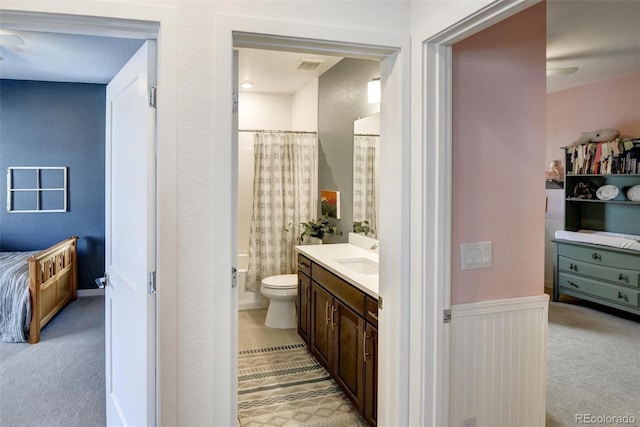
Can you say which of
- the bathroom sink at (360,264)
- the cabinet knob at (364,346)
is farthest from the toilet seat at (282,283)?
the cabinet knob at (364,346)

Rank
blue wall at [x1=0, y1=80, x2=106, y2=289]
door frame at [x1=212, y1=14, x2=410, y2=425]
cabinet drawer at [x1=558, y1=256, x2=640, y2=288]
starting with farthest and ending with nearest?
blue wall at [x1=0, y1=80, x2=106, y2=289] → cabinet drawer at [x1=558, y1=256, x2=640, y2=288] → door frame at [x1=212, y1=14, x2=410, y2=425]

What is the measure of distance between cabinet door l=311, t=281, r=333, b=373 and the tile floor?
0.50 meters

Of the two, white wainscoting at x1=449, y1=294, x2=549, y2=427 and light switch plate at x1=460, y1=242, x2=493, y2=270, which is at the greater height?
light switch plate at x1=460, y1=242, x2=493, y2=270

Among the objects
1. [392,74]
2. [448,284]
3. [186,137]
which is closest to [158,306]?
[186,137]

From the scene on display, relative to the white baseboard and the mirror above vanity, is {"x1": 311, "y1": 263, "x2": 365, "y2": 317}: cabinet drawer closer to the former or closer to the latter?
the mirror above vanity

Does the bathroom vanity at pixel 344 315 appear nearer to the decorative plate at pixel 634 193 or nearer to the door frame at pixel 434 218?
the door frame at pixel 434 218

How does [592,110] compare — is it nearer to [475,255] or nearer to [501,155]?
[501,155]

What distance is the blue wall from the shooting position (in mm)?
5031

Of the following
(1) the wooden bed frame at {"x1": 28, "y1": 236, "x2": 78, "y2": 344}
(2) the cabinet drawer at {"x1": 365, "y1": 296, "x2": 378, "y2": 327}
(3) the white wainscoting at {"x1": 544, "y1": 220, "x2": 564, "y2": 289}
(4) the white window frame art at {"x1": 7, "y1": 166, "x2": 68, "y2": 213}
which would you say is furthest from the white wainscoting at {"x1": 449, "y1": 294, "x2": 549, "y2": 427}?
(4) the white window frame art at {"x1": 7, "y1": 166, "x2": 68, "y2": 213}

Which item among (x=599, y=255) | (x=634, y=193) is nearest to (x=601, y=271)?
(x=599, y=255)

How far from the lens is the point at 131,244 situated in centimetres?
187

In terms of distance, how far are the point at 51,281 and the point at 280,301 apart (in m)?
2.16

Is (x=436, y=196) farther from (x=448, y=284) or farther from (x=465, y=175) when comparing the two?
(x=448, y=284)

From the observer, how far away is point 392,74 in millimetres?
1832
